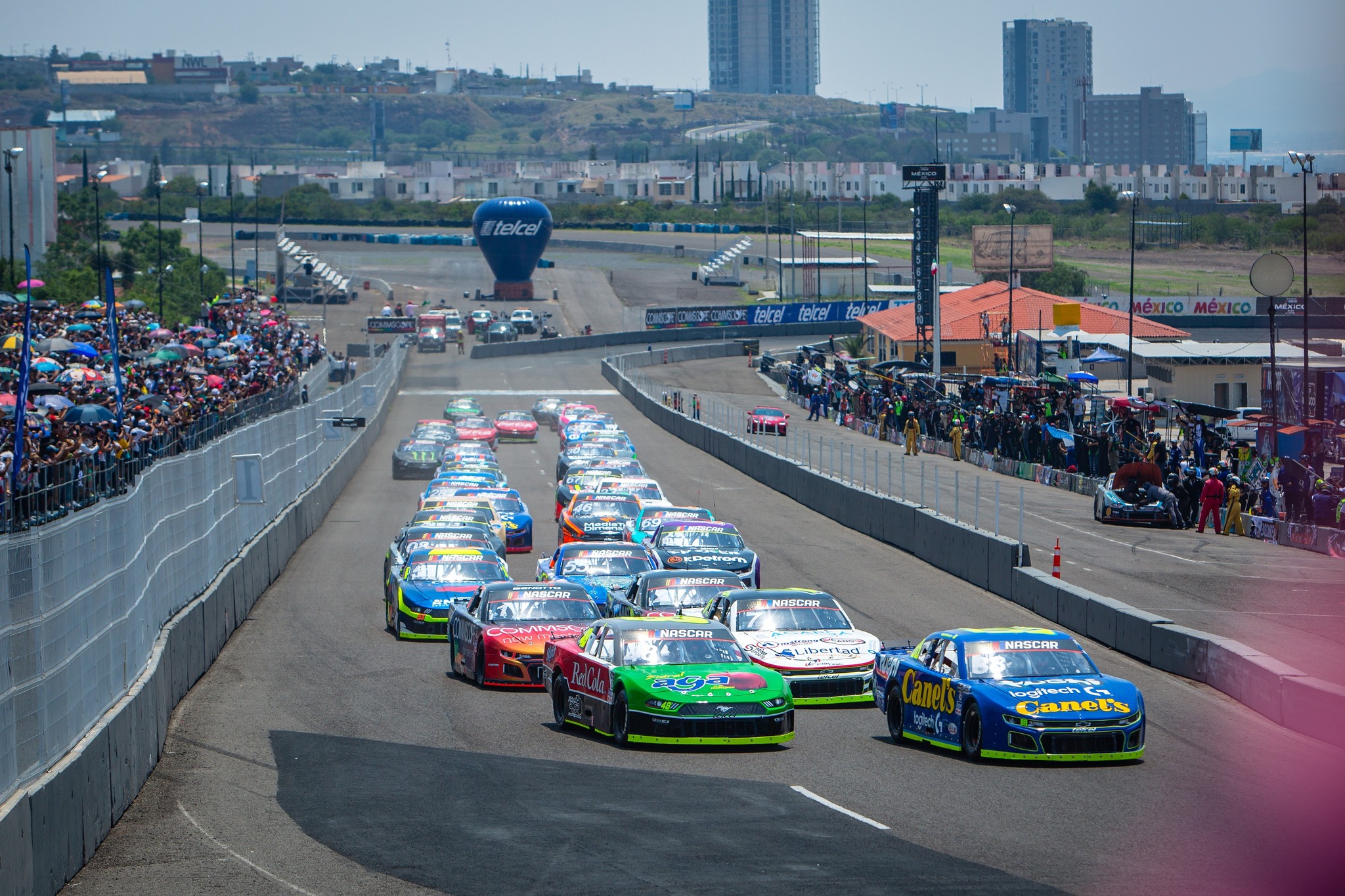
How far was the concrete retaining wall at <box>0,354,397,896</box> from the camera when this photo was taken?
8.89 m

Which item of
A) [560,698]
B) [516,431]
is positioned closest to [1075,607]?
[560,698]

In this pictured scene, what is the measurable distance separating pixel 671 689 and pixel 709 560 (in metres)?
10.5

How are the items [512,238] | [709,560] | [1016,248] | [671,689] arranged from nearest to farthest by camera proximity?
[671,689] → [709,560] → [1016,248] → [512,238]

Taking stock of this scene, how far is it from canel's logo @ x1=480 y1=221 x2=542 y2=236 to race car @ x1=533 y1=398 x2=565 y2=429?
198 ft

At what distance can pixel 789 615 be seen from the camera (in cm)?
1783

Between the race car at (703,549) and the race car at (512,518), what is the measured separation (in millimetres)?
4331

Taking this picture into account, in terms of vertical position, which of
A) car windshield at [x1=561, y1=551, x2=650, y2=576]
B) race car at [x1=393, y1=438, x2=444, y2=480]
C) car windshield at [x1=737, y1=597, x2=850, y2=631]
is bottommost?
race car at [x1=393, y1=438, x2=444, y2=480]

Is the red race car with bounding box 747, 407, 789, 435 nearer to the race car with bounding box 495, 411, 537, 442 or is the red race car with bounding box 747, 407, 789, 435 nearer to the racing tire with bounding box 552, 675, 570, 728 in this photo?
the race car with bounding box 495, 411, 537, 442

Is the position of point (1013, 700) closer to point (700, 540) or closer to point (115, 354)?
point (700, 540)

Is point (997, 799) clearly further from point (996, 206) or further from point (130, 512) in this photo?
point (996, 206)

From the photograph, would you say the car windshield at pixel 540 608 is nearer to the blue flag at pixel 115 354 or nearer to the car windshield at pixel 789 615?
the car windshield at pixel 789 615

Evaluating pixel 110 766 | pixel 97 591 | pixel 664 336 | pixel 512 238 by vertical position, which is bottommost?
pixel 110 766

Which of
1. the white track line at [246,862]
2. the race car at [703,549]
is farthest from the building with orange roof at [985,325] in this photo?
the white track line at [246,862]

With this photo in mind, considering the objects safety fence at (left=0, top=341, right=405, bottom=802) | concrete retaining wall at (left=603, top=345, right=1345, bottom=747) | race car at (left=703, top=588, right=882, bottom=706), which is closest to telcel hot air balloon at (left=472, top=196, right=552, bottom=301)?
concrete retaining wall at (left=603, top=345, right=1345, bottom=747)
